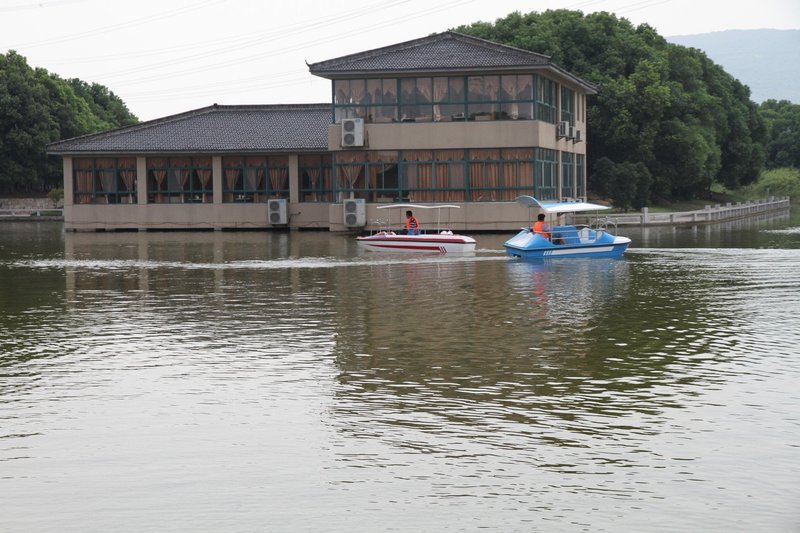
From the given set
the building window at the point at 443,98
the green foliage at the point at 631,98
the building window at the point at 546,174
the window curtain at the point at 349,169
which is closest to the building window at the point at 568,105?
the building window at the point at 546,174

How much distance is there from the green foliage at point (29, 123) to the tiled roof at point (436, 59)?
41.3 meters

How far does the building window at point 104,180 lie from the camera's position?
66000 mm

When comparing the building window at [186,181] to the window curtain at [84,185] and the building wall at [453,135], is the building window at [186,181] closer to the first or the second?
the window curtain at [84,185]

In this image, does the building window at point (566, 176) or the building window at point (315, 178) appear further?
the building window at point (566, 176)

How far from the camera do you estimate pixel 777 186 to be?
110375 mm

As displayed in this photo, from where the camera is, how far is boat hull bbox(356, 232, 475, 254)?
39.6 m

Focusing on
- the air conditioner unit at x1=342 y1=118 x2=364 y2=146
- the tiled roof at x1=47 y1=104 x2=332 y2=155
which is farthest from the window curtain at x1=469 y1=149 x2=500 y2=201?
the tiled roof at x1=47 y1=104 x2=332 y2=155

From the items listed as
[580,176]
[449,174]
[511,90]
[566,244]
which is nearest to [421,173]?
[449,174]

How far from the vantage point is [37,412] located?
12930 millimetres

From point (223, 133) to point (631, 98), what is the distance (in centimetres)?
2763

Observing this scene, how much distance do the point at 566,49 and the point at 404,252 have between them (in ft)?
143

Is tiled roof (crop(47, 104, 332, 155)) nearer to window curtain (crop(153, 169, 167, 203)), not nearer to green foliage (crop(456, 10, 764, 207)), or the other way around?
window curtain (crop(153, 169, 167, 203))

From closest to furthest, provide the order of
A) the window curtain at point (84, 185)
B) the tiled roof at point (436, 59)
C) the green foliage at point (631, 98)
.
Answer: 1. the tiled roof at point (436, 59)
2. the window curtain at point (84, 185)
3. the green foliage at point (631, 98)

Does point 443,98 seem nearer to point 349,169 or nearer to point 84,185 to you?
point 349,169
